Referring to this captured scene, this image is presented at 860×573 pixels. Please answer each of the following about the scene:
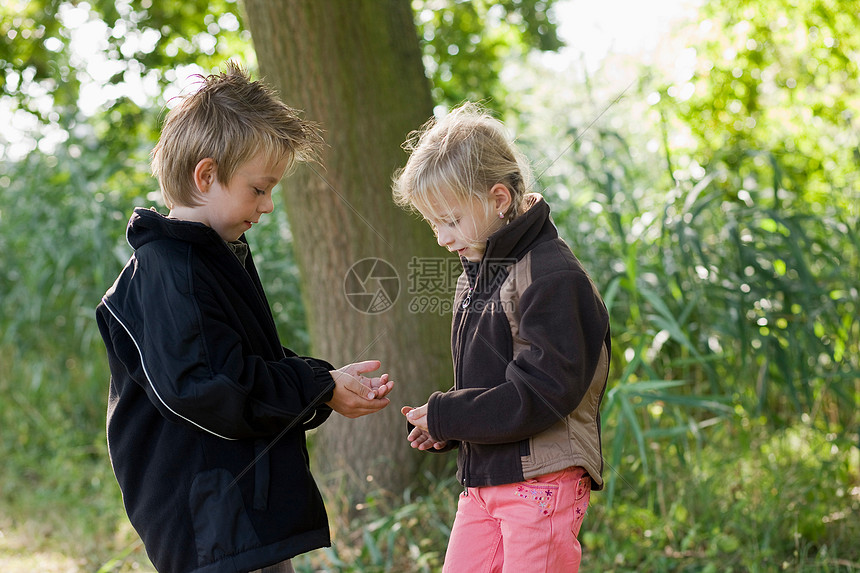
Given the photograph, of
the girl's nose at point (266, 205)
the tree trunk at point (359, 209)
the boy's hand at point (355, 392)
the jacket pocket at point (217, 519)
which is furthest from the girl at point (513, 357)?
the tree trunk at point (359, 209)

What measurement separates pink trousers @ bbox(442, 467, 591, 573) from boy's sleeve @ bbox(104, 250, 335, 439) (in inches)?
18.0

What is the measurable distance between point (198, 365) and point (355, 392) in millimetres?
375

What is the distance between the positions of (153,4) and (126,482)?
143 inches

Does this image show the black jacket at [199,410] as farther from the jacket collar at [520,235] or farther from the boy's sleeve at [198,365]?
the jacket collar at [520,235]

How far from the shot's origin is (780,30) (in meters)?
5.08

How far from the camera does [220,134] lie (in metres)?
1.47

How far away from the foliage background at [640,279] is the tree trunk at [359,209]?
0.91 ft

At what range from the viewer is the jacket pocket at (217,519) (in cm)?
138

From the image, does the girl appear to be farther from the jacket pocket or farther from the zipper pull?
the jacket pocket

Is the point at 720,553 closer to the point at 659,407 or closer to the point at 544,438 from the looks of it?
the point at 659,407

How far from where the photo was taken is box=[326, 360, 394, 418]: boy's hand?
1.57 metres

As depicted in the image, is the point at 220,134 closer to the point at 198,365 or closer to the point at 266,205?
the point at 266,205

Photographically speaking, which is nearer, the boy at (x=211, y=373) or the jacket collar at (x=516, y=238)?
the boy at (x=211, y=373)

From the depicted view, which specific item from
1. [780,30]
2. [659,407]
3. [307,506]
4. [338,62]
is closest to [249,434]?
[307,506]
